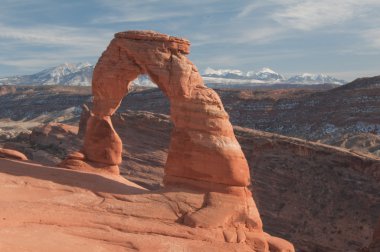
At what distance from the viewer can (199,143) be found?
1688 centimetres

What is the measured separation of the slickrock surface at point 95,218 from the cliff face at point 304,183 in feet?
37.3

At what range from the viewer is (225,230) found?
50.5 ft

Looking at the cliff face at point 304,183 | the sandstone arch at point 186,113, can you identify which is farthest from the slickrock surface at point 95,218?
the cliff face at point 304,183

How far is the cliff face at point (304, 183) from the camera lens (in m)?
27.3

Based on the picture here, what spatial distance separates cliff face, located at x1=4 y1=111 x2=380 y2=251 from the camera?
27.3 m

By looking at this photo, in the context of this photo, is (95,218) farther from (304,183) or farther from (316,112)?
(316,112)

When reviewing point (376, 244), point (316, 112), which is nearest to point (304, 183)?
point (376, 244)

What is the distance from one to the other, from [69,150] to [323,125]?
3701cm

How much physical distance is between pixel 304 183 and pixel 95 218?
19039 millimetres

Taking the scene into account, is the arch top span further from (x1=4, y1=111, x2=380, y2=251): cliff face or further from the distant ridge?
the distant ridge

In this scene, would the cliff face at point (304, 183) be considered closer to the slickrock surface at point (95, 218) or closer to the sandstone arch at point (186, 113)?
the slickrock surface at point (95, 218)

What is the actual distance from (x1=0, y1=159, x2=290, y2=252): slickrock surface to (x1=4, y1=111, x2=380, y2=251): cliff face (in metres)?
11.4

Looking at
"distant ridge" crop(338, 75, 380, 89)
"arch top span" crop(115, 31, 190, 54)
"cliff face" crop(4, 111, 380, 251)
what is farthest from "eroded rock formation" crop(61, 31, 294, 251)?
"distant ridge" crop(338, 75, 380, 89)

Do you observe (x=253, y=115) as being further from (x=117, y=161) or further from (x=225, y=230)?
(x=225, y=230)
